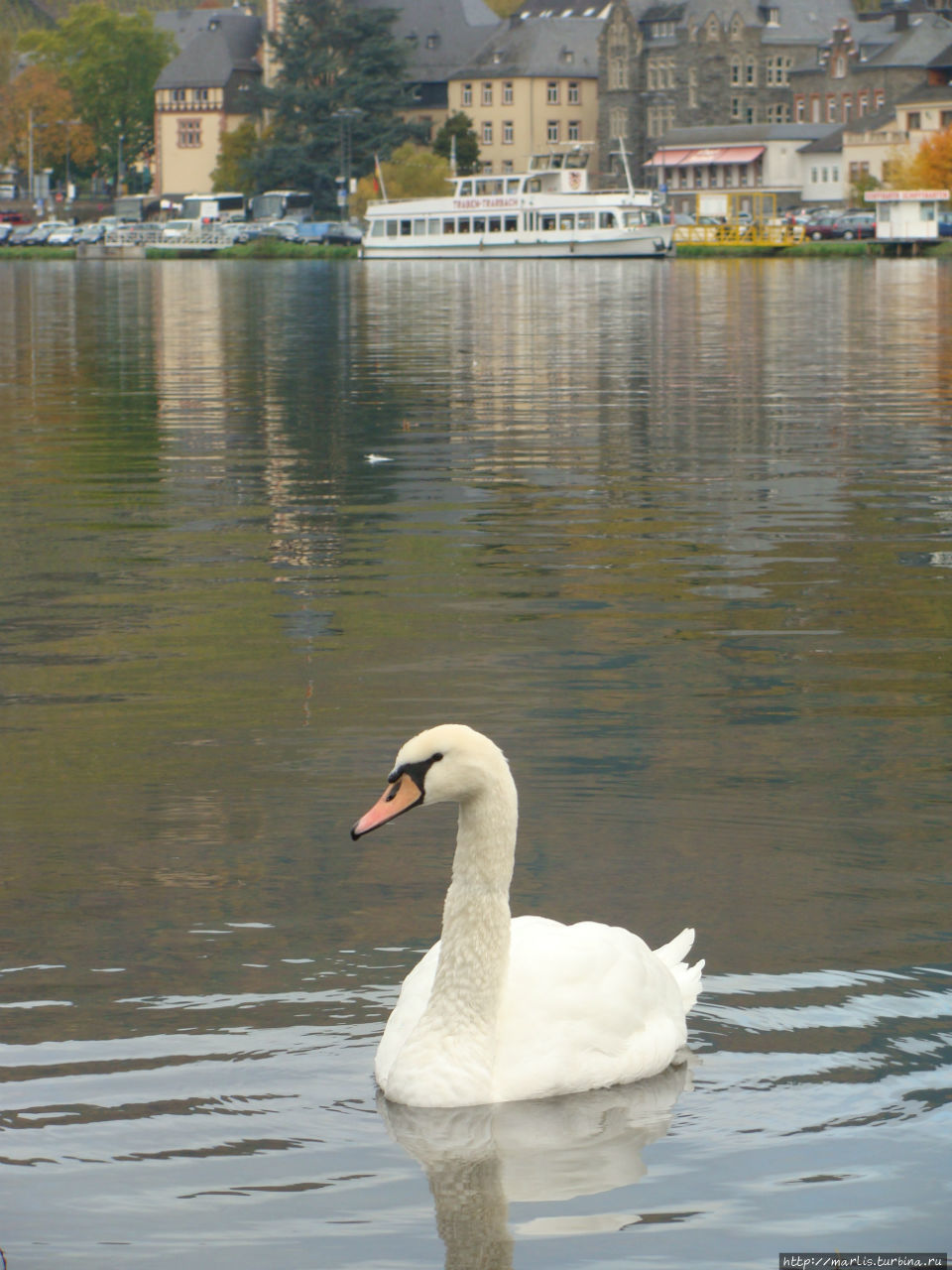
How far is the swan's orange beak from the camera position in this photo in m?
5.20

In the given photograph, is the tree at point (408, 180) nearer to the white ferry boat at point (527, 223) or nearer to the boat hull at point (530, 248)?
the white ferry boat at point (527, 223)

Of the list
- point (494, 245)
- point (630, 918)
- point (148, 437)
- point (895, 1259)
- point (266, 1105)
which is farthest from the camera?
point (494, 245)

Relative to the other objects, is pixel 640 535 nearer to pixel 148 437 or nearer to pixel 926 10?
pixel 148 437

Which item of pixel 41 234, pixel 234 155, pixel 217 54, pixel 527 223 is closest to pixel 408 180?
pixel 527 223

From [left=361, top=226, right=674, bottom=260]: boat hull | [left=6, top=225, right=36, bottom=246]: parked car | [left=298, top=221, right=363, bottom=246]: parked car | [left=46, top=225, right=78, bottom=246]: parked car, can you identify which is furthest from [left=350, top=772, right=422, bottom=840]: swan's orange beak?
[left=6, top=225, right=36, bottom=246]: parked car

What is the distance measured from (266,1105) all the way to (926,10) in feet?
509

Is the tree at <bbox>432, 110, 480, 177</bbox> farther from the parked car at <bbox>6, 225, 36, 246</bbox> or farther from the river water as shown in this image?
the river water

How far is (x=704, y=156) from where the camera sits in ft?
468

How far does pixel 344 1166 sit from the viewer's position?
531 cm

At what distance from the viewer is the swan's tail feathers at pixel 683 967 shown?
610cm

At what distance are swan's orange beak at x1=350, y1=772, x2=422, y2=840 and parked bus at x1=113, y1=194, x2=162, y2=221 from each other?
159651 mm

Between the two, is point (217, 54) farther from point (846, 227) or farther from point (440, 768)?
point (440, 768)

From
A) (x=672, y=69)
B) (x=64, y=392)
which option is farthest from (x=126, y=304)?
(x=672, y=69)

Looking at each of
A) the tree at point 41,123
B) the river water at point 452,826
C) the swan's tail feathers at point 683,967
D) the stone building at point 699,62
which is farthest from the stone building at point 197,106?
the swan's tail feathers at point 683,967
